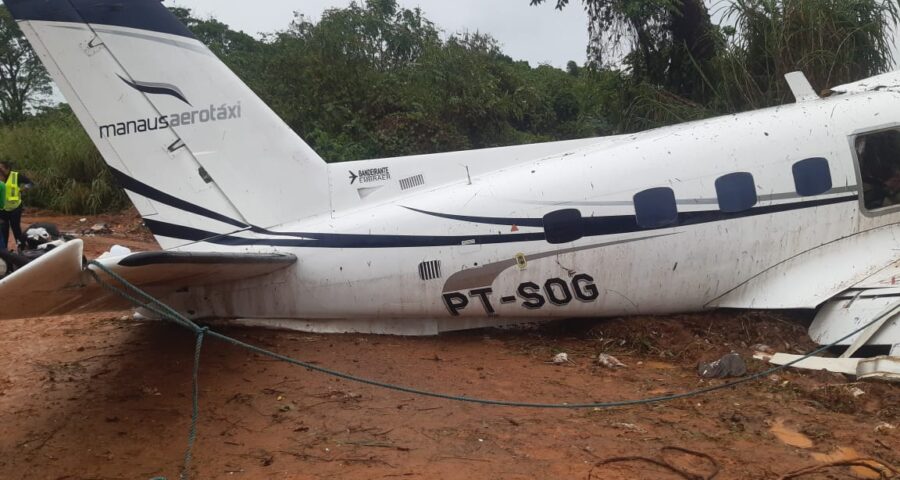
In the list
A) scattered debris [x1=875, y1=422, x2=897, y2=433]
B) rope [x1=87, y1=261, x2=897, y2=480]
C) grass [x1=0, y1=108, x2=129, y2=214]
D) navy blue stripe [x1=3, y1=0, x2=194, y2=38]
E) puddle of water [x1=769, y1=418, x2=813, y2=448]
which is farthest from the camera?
grass [x1=0, y1=108, x2=129, y2=214]

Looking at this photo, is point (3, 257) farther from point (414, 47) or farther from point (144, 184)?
point (414, 47)

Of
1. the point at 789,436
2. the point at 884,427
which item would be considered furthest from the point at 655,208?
the point at 884,427

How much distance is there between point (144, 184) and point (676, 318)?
5242mm

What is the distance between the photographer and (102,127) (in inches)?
248

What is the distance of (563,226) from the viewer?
6.32 meters

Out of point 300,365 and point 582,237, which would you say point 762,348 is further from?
point 300,365

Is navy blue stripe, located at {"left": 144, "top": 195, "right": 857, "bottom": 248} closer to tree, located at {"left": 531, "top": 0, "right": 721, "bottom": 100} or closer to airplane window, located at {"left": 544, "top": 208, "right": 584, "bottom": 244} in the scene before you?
airplane window, located at {"left": 544, "top": 208, "right": 584, "bottom": 244}

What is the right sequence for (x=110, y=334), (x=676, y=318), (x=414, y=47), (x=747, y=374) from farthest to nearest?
(x=414, y=47), (x=110, y=334), (x=676, y=318), (x=747, y=374)

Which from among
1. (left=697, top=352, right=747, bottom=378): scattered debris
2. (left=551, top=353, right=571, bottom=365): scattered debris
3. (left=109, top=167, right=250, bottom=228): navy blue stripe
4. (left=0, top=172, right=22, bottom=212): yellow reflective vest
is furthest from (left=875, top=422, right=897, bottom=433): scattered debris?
(left=0, top=172, right=22, bottom=212): yellow reflective vest

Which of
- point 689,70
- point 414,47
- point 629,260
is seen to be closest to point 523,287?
point 629,260

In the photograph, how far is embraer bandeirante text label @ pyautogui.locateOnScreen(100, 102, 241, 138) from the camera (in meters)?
6.30

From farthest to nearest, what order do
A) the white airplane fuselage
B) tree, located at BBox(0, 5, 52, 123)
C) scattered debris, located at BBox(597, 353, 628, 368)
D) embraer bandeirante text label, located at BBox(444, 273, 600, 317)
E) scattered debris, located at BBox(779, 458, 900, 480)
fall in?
tree, located at BBox(0, 5, 52, 123) < embraer bandeirante text label, located at BBox(444, 273, 600, 317) < the white airplane fuselage < scattered debris, located at BBox(597, 353, 628, 368) < scattered debris, located at BBox(779, 458, 900, 480)

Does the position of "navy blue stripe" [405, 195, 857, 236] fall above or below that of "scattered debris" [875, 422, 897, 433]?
above

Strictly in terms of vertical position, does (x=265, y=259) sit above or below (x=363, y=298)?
above
